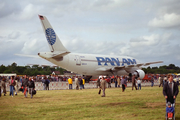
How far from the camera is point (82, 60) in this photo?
38812 millimetres

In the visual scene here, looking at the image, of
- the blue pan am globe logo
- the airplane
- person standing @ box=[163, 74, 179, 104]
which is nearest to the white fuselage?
the airplane

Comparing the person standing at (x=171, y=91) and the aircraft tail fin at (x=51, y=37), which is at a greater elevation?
the aircraft tail fin at (x=51, y=37)

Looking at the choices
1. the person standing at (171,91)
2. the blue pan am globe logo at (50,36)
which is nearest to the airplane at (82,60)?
the blue pan am globe logo at (50,36)

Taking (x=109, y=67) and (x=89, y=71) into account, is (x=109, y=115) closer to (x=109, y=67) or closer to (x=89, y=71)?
(x=89, y=71)

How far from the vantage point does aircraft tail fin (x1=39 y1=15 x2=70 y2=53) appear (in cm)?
3290

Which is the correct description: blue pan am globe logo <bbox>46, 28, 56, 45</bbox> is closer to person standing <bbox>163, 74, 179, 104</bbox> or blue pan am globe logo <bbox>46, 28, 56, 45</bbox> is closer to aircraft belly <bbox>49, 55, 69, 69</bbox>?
aircraft belly <bbox>49, 55, 69, 69</bbox>

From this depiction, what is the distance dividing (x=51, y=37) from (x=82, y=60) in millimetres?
7093

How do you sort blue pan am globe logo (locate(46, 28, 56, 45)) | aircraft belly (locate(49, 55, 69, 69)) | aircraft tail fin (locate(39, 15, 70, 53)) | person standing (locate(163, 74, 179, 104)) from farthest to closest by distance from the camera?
aircraft belly (locate(49, 55, 69, 69)) < blue pan am globe logo (locate(46, 28, 56, 45)) < aircraft tail fin (locate(39, 15, 70, 53)) < person standing (locate(163, 74, 179, 104))

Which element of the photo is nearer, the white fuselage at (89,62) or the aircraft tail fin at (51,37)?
the aircraft tail fin at (51,37)

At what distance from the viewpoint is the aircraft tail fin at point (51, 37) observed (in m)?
32.9

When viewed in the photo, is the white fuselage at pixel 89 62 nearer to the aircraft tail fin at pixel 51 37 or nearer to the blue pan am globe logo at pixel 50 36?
the aircraft tail fin at pixel 51 37

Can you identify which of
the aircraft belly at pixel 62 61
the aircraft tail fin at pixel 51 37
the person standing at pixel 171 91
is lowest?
the person standing at pixel 171 91

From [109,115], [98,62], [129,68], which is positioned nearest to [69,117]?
[109,115]

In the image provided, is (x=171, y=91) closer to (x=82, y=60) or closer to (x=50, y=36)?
(x=50, y=36)
